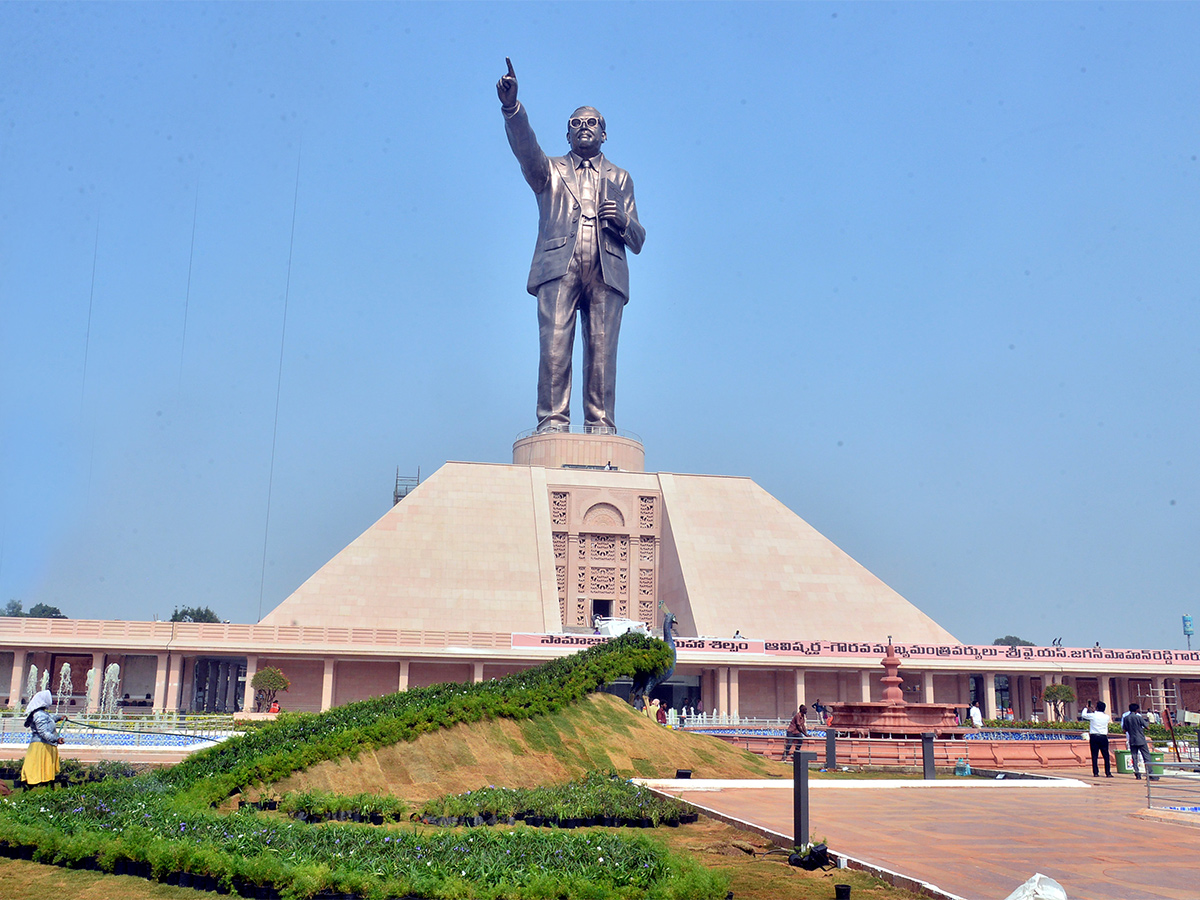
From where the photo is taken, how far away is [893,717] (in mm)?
16625

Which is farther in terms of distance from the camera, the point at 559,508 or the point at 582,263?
the point at 582,263

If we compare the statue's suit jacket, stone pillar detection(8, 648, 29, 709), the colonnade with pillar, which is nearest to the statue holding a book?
the statue's suit jacket

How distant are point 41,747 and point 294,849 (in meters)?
4.93

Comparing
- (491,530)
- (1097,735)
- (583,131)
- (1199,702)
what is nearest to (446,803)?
(1097,735)

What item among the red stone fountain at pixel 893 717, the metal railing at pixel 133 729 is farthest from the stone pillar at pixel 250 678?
the red stone fountain at pixel 893 717

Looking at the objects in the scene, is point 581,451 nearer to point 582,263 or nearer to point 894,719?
point 582,263

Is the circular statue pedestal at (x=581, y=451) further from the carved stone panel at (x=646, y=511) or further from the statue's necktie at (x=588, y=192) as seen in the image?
the statue's necktie at (x=588, y=192)

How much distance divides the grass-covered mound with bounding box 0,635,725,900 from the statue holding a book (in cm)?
3059

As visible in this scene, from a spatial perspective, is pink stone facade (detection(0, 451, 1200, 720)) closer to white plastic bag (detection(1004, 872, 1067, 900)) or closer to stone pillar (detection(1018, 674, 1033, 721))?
stone pillar (detection(1018, 674, 1033, 721))

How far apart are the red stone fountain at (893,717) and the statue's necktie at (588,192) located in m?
25.6

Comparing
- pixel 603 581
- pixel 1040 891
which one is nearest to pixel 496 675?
pixel 603 581

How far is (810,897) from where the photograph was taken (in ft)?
19.5

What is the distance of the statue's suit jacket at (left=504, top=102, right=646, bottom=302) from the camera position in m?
39.3

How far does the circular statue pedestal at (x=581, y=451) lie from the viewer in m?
38.9
